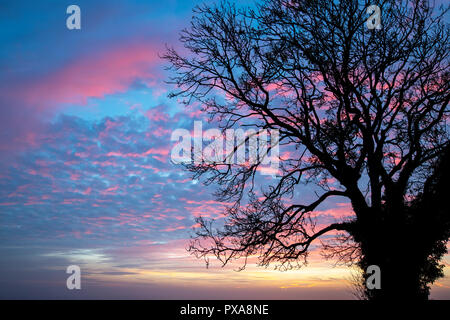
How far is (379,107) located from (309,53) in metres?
2.46

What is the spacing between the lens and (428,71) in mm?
11195

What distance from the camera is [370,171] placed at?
10.6m

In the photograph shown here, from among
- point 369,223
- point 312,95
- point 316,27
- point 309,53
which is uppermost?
point 316,27

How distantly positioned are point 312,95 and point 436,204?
15.2 feet

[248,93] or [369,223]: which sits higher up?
[248,93]
